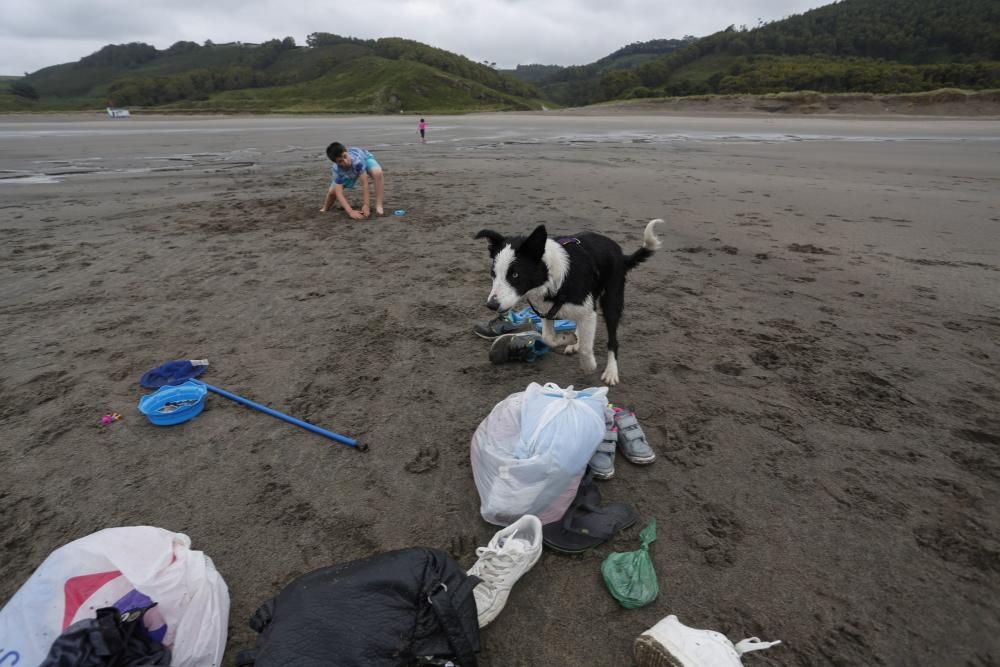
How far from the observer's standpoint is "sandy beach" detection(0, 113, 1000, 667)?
222cm

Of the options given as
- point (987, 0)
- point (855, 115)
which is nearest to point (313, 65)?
point (855, 115)

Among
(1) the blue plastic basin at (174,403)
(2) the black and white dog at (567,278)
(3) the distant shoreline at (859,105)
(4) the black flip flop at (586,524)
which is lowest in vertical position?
(4) the black flip flop at (586,524)

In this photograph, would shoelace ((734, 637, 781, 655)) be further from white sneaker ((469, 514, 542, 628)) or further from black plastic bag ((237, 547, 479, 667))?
black plastic bag ((237, 547, 479, 667))

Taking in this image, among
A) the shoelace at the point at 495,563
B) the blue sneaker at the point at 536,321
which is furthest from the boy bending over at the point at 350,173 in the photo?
the shoelace at the point at 495,563

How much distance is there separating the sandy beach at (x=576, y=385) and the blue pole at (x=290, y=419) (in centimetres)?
6

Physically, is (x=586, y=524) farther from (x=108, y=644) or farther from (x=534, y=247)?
(x=108, y=644)

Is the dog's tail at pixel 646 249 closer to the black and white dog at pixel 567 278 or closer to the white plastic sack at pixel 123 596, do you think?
the black and white dog at pixel 567 278

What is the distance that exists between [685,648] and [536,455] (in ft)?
3.46

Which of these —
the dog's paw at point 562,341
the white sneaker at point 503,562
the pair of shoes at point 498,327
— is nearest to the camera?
the white sneaker at point 503,562

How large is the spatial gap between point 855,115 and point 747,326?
45.7 m

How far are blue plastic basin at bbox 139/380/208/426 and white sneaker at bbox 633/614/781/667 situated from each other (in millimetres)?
3404

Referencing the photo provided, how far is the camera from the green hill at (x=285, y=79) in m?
93.4

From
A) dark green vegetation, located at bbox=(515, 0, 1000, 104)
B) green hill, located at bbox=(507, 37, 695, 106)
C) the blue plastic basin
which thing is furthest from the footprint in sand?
green hill, located at bbox=(507, 37, 695, 106)

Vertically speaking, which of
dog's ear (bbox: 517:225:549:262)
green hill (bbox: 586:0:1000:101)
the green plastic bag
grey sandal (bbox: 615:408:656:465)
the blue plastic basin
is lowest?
the green plastic bag
